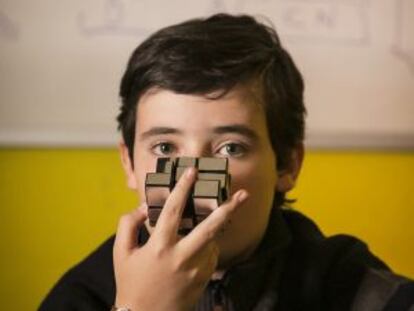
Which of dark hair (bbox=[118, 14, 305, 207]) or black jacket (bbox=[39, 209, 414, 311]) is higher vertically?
dark hair (bbox=[118, 14, 305, 207])

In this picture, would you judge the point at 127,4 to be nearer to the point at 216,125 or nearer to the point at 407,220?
the point at 216,125

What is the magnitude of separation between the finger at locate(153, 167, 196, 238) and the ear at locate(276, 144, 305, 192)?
0.94 ft

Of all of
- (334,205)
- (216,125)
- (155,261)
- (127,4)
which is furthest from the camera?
(334,205)

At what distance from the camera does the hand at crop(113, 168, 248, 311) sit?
0.57 m

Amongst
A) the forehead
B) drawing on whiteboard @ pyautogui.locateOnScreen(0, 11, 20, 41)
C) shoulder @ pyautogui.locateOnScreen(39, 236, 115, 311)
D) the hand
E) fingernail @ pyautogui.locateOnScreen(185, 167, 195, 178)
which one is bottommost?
shoulder @ pyautogui.locateOnScreen(39, 236, 115, 311)

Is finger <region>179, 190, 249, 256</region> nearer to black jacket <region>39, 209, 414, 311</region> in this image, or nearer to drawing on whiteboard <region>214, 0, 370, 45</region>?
black jacket <region>39, 209, 414, 311</region>

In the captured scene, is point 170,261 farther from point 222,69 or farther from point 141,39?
point 141,39

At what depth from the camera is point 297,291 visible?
2.62 ft

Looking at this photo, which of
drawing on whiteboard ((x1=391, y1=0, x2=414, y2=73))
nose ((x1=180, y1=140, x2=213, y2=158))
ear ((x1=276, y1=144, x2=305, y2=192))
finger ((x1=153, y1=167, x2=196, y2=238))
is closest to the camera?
finger ((x1=153, y1=167, x2=196, y2=238))

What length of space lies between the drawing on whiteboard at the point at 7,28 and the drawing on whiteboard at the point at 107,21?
0.38 ft

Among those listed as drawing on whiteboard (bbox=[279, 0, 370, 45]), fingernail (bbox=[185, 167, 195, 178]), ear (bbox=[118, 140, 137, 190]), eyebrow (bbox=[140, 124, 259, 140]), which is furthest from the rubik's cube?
drawing on whiteboard (bbox=[279, 0, 370, 45])

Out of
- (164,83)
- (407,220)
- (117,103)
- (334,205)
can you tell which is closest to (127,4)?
(117,103)

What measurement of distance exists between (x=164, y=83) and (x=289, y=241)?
30 centimetres

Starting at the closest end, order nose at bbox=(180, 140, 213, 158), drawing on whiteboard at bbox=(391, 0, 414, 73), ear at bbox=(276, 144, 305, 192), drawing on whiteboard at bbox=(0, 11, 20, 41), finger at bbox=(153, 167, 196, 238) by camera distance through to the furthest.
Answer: finger at bbox=(153, 167, 196, 238) → nose at bbox=(180, 140, 213, 158) → ear at bbox=(276, 144, 305, 192) → drawing on whiteboard at bbox=(0, 11, 20, 41) → drawing on whiteboard at bbox=(391, 0, 414, 73)
